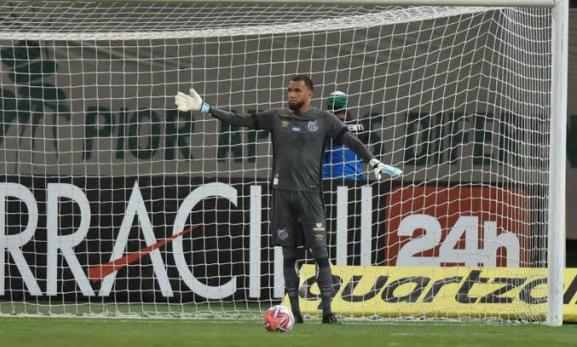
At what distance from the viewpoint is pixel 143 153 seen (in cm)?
1282

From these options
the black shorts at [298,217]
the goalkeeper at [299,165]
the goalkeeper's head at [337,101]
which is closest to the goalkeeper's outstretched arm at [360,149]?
the goalkeeper at [299,165]

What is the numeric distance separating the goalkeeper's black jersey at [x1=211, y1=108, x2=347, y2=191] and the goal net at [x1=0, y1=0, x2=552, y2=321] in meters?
2.35

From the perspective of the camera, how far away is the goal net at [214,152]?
1264cm

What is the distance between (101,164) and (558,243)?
446 cm

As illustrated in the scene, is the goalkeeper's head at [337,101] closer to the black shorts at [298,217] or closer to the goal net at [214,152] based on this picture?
the goal net at [214,152]

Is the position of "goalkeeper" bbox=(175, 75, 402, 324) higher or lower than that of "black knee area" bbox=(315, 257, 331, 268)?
higher

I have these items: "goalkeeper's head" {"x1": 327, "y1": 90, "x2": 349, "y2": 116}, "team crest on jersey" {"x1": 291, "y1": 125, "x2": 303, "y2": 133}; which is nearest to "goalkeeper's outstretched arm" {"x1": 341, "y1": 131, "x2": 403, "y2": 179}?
"team crest on jersey" {"x1": 291, "y1": 125, "x2": 303, "y2": 133}

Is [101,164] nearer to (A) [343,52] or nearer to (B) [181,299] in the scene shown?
(B) [181,299]

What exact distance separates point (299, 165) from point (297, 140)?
19cm

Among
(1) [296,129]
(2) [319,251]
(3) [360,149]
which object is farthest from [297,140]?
(2) [319,251]

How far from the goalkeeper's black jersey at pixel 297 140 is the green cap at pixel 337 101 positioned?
160cm

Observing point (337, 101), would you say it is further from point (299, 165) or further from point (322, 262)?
point (322, 262)

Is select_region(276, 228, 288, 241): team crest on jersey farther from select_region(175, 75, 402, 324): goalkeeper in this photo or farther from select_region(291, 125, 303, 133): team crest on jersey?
select_region(291, 125, 303, 133): team crest on jersey

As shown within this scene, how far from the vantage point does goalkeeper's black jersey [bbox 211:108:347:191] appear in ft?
33.4
